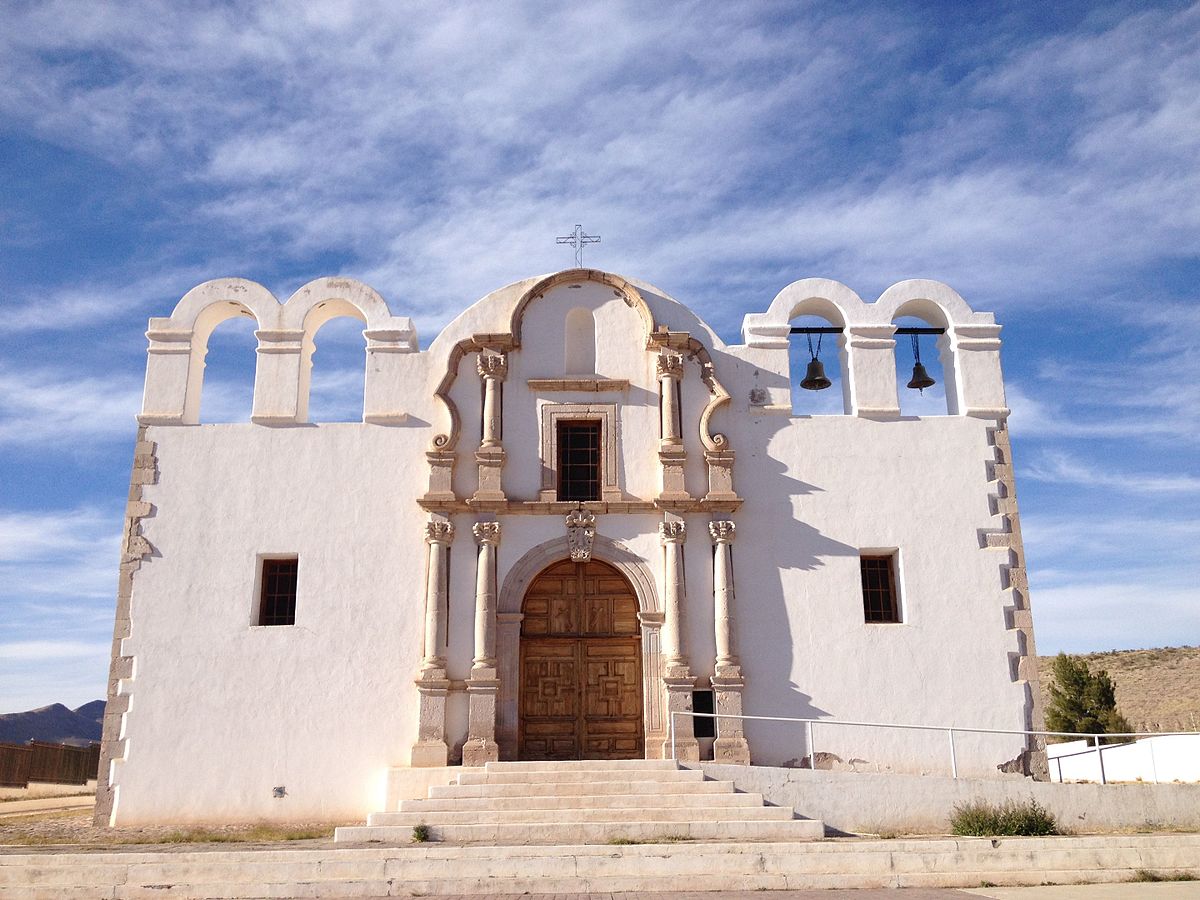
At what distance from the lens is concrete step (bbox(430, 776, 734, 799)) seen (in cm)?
1148

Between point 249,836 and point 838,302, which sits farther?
point 838,302

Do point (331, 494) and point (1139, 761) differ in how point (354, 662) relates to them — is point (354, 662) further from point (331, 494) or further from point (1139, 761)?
A: point (1139, 761)

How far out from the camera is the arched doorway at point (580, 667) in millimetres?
13617

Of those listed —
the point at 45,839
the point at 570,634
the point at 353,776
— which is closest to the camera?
the point at 45,839

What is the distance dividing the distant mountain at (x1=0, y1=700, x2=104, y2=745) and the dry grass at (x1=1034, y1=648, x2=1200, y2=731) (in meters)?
51.5

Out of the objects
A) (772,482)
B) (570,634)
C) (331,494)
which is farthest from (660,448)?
(331,494)

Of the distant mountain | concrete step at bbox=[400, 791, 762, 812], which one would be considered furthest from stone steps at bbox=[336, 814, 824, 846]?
the distant mountain

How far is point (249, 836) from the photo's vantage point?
1230 cm

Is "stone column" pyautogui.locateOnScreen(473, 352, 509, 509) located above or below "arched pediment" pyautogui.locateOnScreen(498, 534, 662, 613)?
above

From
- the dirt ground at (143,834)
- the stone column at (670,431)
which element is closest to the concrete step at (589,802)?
the dirt ground at (143,834)

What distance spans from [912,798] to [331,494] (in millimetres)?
8481

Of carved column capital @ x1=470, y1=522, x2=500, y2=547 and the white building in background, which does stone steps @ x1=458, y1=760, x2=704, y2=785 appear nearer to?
the white building in background

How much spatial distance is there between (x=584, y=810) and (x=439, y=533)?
4.43m

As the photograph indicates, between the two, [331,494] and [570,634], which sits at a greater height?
[331,494]
